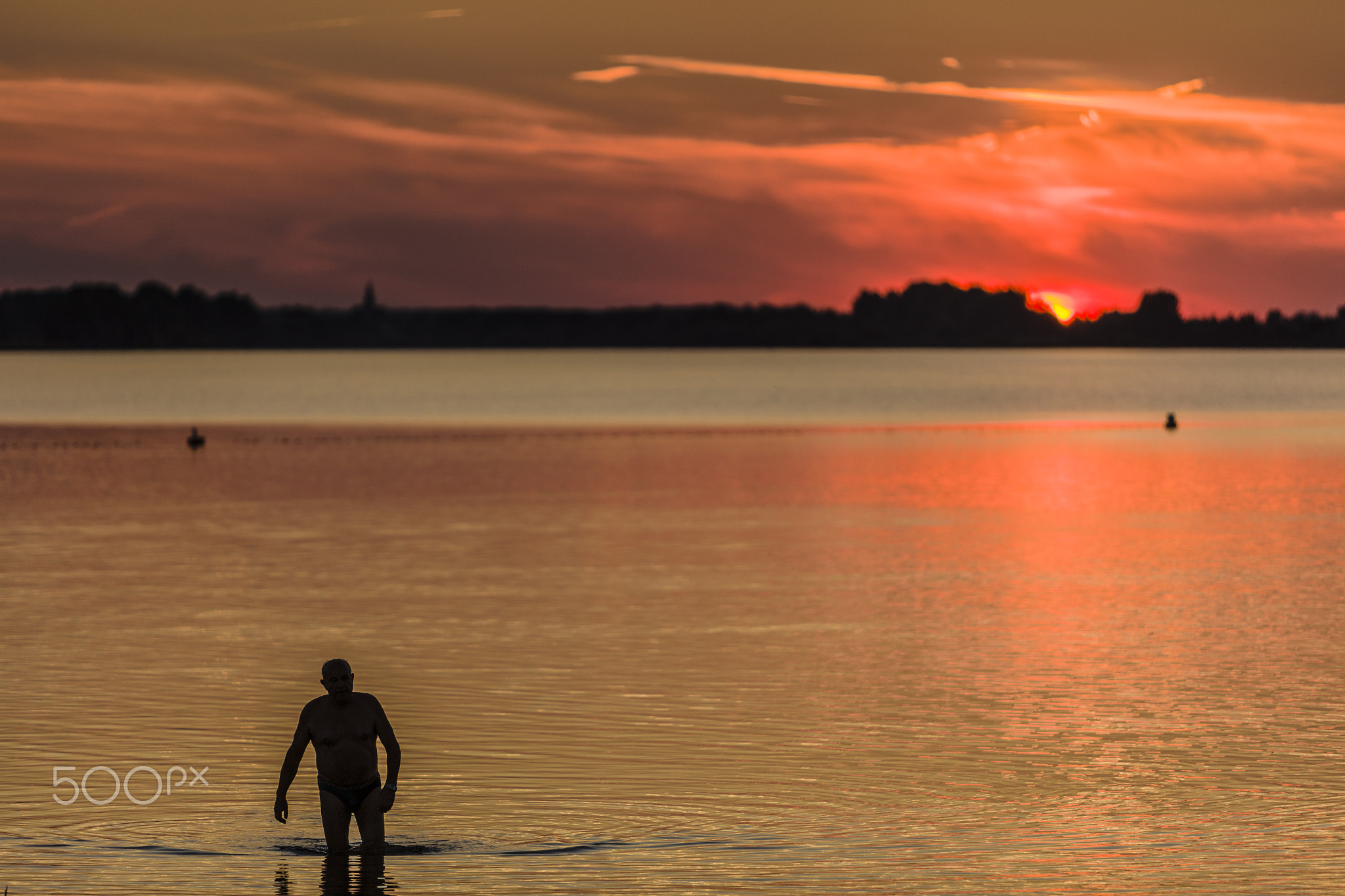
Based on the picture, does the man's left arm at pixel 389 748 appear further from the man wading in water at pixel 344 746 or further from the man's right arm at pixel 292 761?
the man's right arm at pixel 292 761

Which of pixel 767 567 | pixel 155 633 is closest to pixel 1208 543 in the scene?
pixel 767 567

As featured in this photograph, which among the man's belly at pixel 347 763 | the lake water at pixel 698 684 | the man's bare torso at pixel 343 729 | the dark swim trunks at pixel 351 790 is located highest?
the man's bare torso at pixel 343 729

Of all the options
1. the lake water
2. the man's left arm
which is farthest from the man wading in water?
the lake water

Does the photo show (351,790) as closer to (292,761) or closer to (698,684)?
(292,761)

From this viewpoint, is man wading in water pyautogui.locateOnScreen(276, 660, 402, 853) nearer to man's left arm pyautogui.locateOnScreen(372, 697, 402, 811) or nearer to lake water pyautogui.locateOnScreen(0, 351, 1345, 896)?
man's left arm pyautogui.locateOnScreen(372, 697, 402, 811)

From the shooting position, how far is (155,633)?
27859mm

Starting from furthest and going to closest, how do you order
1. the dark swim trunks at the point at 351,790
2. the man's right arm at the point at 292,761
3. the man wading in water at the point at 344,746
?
the dark swim trunks at the point at 351,790, the man's right arm at the point at 292,761, the man wading in water at the point at 344,746

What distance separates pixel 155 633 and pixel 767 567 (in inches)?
552

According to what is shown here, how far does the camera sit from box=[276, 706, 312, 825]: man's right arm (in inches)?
555

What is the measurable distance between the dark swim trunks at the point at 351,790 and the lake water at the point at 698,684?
725 mm

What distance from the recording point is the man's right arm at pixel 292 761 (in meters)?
14.1

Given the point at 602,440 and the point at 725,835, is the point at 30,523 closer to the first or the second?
the point at 725,835

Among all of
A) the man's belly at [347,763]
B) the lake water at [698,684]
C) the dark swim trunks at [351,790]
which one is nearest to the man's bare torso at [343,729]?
the man's belly at [347,763]

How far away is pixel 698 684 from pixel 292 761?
33.0ft
